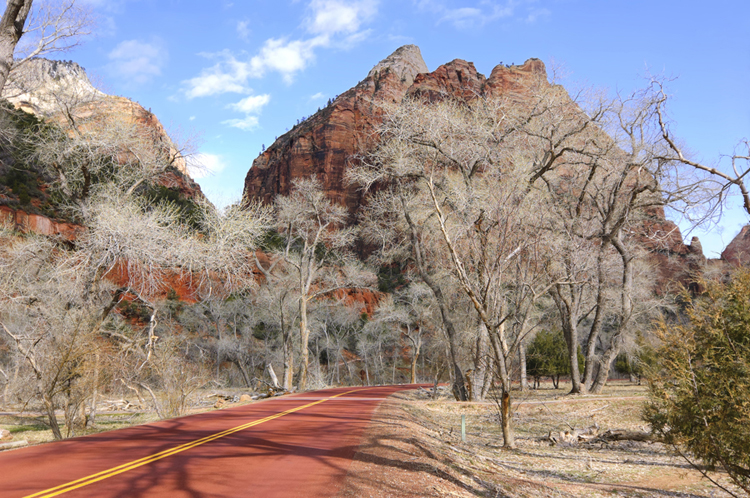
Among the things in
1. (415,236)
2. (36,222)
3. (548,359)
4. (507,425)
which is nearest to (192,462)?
(507,425)

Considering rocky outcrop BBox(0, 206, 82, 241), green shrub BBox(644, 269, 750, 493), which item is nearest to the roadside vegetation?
green shrub BBox(644, 269, 750, 493)

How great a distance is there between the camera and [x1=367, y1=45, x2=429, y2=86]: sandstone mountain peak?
12701 cm

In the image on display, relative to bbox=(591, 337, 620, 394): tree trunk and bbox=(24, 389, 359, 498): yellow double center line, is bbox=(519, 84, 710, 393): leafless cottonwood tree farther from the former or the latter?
bbox=(24, 389, 359, 498): yellow double center line

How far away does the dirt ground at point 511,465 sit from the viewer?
6.10 meters

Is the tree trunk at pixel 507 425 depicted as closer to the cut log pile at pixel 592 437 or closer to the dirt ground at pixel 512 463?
the dirt ground at pixel 512 463

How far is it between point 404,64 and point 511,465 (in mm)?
A: 138906

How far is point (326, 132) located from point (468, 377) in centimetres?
9986

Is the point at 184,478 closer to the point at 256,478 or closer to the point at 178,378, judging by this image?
the point at 256,478

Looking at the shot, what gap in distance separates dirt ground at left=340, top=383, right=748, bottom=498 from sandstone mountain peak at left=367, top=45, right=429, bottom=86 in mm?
123722

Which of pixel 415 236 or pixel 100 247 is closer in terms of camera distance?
pixel 100 247

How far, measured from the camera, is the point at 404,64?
5231 inches

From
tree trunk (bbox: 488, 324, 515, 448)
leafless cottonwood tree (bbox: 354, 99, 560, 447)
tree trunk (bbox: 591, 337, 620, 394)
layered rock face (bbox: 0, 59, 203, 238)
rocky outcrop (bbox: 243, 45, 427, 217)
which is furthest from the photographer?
rocky outcrop (bbox: 243, 45, 427, 217)

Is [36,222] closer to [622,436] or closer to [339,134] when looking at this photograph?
[622,436]

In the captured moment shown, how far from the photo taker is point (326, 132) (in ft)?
357
